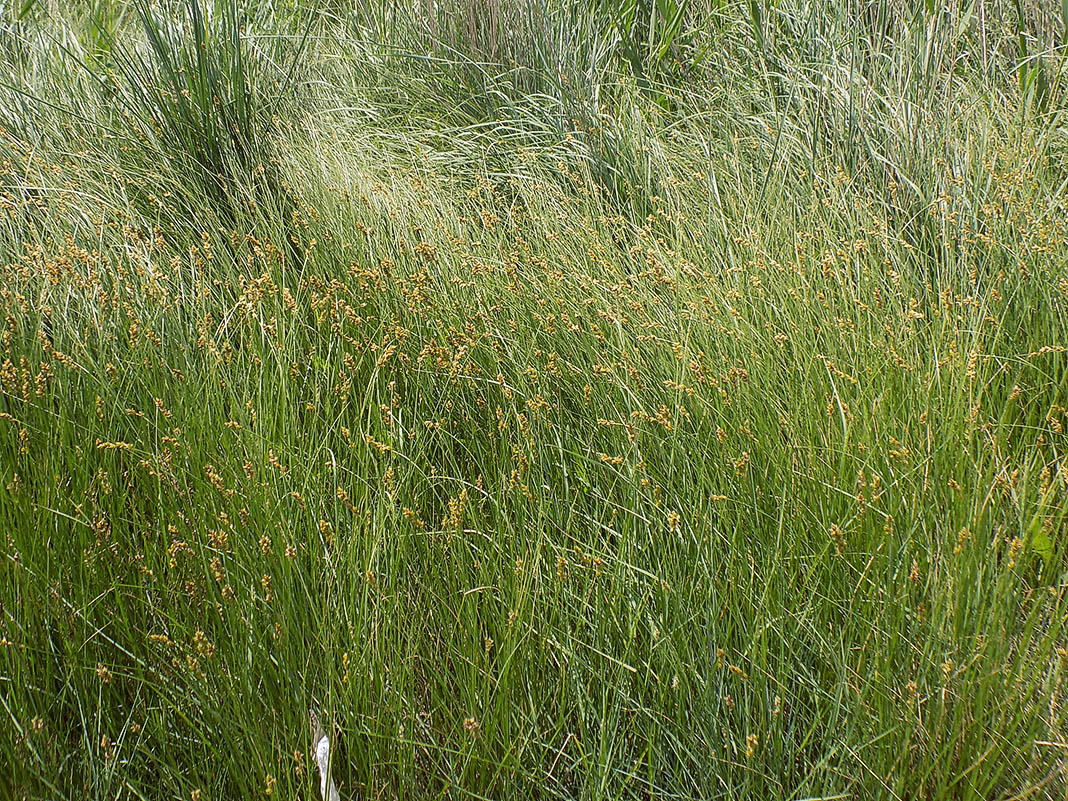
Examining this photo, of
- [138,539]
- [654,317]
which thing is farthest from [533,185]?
[138,539]

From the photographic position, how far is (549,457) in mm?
1750

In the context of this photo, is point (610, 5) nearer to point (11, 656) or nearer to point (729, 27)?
point (729, 27)

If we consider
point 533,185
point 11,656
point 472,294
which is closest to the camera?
point 11,656

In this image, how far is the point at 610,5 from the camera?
4.22 metres

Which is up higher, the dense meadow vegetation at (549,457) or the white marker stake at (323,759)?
the dense meadow vegetation at (549,457)

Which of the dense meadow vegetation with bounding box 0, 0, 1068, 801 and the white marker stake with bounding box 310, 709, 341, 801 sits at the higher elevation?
the dense meadow vegetation with bounding box 0, 0, 1068, 801

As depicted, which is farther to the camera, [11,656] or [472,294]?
[472,294]

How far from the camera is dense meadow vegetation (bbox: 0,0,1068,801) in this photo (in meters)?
1.23

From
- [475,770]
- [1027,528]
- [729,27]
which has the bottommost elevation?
[475,770]

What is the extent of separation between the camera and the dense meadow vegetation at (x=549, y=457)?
4.03 feet

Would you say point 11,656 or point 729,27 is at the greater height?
point 729,27

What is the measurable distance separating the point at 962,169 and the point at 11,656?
2594 mm

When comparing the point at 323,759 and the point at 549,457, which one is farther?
the point at 549,457

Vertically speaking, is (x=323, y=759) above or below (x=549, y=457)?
below
